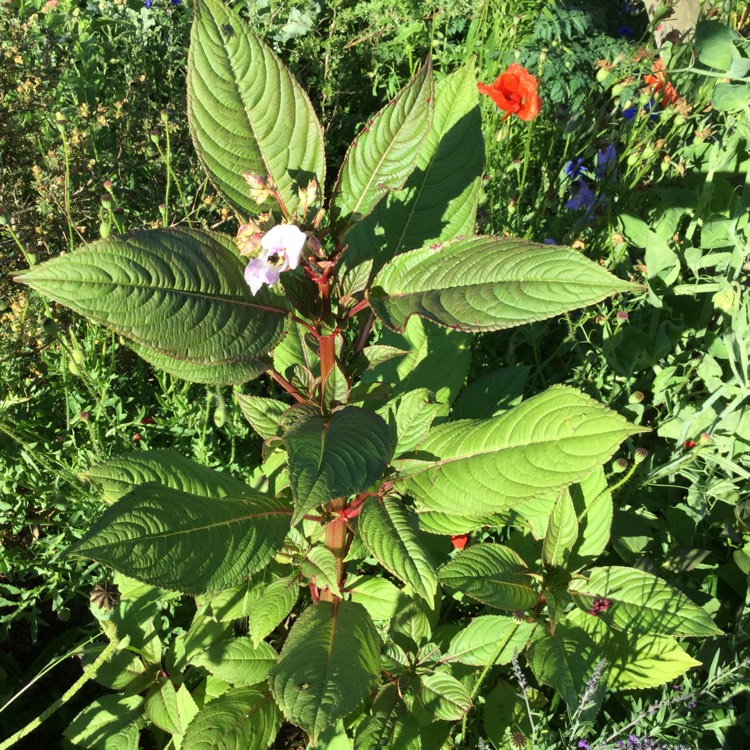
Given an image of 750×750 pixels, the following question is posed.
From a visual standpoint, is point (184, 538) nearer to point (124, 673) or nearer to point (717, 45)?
point (124, 673)

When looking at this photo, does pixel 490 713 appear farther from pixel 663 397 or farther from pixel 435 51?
pixel 435 51

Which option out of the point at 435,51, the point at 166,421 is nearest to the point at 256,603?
the point at 166,421

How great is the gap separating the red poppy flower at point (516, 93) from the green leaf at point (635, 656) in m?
1.62

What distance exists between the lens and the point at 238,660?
1540mm

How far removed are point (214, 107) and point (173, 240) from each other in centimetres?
31

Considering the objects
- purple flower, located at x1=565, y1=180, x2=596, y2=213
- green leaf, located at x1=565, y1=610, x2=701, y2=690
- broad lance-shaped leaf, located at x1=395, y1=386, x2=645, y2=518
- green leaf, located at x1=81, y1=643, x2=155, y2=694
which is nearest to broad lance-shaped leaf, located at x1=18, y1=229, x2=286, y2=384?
broad lance-shaped leaf, located at x1=395, y1=386, x2=645, y2=518

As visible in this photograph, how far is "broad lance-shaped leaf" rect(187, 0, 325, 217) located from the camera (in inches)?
47.1

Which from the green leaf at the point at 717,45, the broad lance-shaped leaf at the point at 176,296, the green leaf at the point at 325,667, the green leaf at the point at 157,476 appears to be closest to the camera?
the broad lance-shaped leaf at the point at 176,296

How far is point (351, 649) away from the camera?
133 cm

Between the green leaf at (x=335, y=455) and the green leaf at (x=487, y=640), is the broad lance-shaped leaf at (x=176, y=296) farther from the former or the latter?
the green leaf at (x=487, y=640)

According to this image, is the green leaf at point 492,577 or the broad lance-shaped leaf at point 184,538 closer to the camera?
the broad lance-shaped leaf at point 184,538

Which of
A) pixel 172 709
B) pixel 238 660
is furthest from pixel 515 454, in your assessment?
pixel 172 709

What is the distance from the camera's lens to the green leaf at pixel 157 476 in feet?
4.54

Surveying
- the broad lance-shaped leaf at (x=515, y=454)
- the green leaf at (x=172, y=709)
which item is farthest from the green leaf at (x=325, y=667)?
the green leaf at (x=172, y=709)
